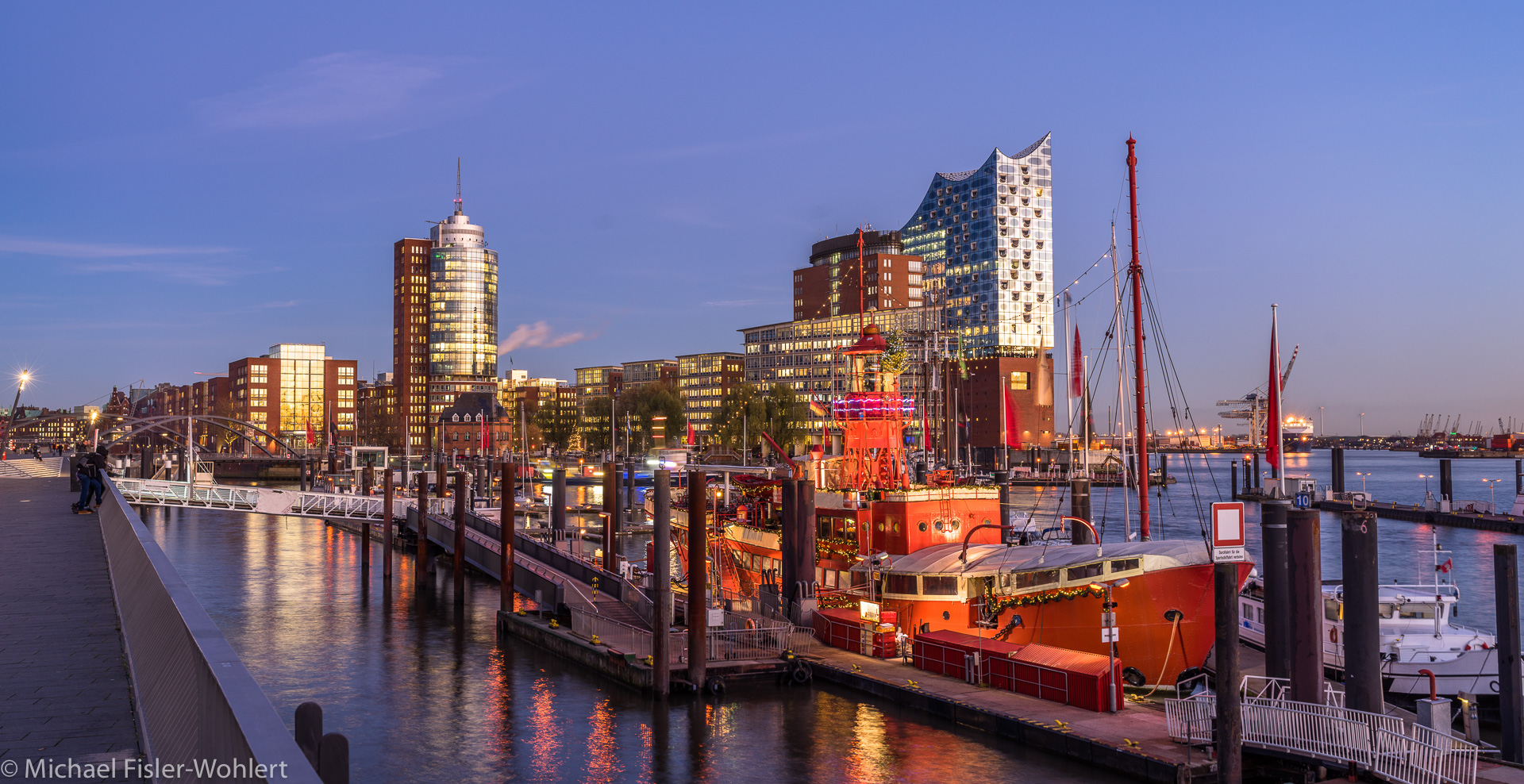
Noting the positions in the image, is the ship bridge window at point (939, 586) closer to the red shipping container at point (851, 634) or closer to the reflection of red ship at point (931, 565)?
the reflection of red ship at point (931, 565)

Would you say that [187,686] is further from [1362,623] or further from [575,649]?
[575,649]

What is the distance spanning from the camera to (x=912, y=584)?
33.3 metres

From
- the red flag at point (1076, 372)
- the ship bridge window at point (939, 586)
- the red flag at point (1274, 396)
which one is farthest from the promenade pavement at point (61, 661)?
the red flag at point (1076, 372)

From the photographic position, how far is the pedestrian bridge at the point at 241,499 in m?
60.4

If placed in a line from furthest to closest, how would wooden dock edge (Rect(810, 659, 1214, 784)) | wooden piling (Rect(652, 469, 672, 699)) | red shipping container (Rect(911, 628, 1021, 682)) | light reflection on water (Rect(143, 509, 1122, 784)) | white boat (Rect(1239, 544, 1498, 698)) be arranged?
white boat (Rect(1239, 544, 1498, 698)), wooden piling (Rect(652, 469, 672, 699)), red shipping container (Rect(911, 628, 1021, 682)), light reflection on water (Rect(143, 509, 1122, 784)), wooden dock edge (Rect(810, 659, 1214, 784))

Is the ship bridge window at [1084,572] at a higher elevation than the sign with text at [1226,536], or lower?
lower

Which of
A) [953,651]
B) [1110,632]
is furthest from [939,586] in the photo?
[1110,632]

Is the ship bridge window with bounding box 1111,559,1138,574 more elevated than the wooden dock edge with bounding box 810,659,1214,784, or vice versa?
the ship bridge window with bounding box 1111,559,1138,574

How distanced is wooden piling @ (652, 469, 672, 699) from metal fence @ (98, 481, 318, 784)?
15.4 meters

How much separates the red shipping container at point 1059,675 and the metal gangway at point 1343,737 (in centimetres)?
310

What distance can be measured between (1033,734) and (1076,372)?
149 feet

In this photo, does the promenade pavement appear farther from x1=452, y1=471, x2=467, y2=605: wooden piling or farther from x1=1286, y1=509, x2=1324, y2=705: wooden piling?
x1=452, y1=471, x2=467, y2=605: wooden piling

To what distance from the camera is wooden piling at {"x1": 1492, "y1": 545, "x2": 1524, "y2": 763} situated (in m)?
21.1

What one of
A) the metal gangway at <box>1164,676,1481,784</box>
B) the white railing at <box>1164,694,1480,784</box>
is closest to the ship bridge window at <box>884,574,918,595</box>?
the metal gangway at <box>1164,676,1481,784</box>
